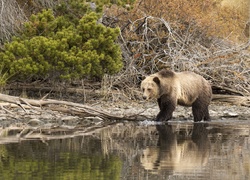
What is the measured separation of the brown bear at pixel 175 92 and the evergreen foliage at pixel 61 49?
6.58ft

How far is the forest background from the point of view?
17406 mm

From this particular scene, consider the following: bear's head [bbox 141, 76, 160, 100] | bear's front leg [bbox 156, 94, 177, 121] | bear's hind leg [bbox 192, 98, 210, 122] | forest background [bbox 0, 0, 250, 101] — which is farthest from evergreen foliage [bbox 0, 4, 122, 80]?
bear's hind leg [bbox 192, 98, 210, 122]

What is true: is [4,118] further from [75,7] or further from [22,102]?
[75,7]

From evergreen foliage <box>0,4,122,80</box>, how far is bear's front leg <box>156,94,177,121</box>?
2244 millimetres

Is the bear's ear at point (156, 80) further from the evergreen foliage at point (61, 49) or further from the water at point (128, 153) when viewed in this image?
the evergreen foliage at point (61, 49)

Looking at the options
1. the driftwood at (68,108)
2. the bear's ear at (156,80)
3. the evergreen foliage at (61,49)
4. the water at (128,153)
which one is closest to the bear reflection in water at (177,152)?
the water at (128,153)

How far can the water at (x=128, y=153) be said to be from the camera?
852 cm

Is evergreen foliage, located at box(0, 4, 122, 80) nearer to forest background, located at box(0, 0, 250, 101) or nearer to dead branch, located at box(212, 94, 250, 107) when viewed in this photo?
forest background, located at box(0, 0, 250, 101)

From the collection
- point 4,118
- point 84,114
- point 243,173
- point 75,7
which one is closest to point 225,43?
point 75,7

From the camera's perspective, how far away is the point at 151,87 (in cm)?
1611

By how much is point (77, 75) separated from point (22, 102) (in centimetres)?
208

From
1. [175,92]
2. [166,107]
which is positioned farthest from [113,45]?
[166,107]

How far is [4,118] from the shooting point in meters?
16.1

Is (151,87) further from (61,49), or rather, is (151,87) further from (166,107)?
(61,49)
